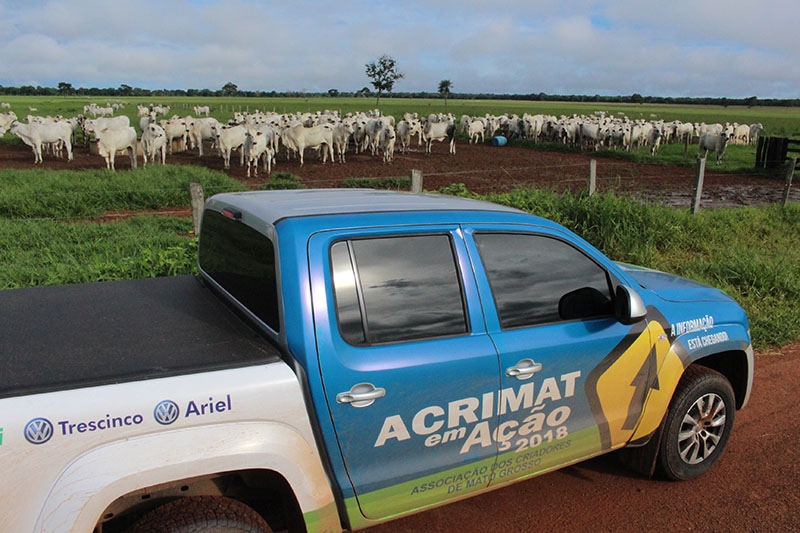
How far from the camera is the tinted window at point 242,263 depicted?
2.75 metres

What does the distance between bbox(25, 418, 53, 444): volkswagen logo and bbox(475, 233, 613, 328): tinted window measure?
6.55 feet

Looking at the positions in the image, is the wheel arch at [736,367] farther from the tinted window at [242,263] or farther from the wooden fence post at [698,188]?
the wooden fence post at [698,188]

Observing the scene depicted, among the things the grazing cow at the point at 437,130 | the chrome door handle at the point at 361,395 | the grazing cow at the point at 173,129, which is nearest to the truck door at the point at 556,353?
the chrome door handle at the point at 361,395

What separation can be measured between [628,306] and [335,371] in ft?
5.42

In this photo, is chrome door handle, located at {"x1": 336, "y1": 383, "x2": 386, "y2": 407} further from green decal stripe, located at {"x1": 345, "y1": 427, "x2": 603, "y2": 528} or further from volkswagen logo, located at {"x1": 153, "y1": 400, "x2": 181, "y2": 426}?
volkswagen logo, located at {"x1": 153, "y1": 400, "x2": 181, "y2": 426}

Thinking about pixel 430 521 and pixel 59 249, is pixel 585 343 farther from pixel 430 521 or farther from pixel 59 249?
pixel 59 249

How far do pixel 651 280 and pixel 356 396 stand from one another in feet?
8.04

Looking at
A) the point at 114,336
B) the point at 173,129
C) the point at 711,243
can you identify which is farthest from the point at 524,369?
the point at 173,129

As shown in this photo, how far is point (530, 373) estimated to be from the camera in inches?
121

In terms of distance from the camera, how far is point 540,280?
3301 millimetres

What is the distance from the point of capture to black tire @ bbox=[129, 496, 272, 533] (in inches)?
90.8

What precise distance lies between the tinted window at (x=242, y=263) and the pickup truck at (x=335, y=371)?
0.7 inches

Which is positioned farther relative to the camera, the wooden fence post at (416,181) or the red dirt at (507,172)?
the red dirt at (507,172)

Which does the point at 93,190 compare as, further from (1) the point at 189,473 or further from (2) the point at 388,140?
(2) the point at 388,140
